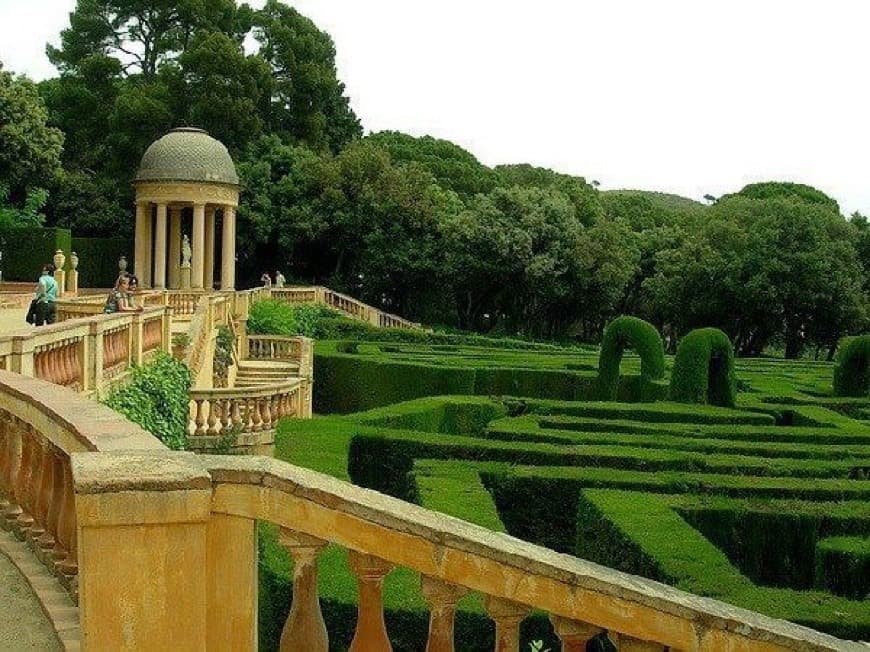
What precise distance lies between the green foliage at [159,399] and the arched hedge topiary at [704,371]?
978 centimetres

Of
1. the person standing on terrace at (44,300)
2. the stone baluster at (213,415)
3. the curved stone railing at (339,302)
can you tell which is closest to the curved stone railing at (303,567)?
the stone baluster at (213,415)

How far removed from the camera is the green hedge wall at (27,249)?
4378 cm

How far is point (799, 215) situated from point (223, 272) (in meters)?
26.6

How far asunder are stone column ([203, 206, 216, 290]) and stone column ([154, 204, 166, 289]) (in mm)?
1895

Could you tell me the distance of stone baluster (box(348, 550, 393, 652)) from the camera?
3830mm

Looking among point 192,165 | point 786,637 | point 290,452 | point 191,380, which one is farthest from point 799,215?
point 786,637

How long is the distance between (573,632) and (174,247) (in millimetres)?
46630

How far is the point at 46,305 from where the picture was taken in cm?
1930

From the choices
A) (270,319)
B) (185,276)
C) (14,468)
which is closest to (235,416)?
(14,468)

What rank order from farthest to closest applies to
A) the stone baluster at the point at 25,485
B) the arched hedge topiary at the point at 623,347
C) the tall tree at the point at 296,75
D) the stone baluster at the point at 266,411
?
the tall tree at the point at 296,75 → the arched hedge topiary at the point at 623,347 → the stone baluster at the point at 266,411 → the stone baluster at the point at 25,485

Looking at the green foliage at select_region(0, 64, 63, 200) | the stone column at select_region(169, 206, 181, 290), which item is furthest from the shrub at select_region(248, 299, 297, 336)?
the green foliage at select_region(0, 64, 63, 200)

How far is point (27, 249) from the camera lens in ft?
144

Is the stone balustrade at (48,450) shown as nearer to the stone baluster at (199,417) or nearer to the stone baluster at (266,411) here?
the stone baluster at (199,417)

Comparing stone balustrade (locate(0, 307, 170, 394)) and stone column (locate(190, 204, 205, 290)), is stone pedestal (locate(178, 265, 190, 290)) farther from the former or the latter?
stone balustrade (locate(0, 307, 170, 394))
